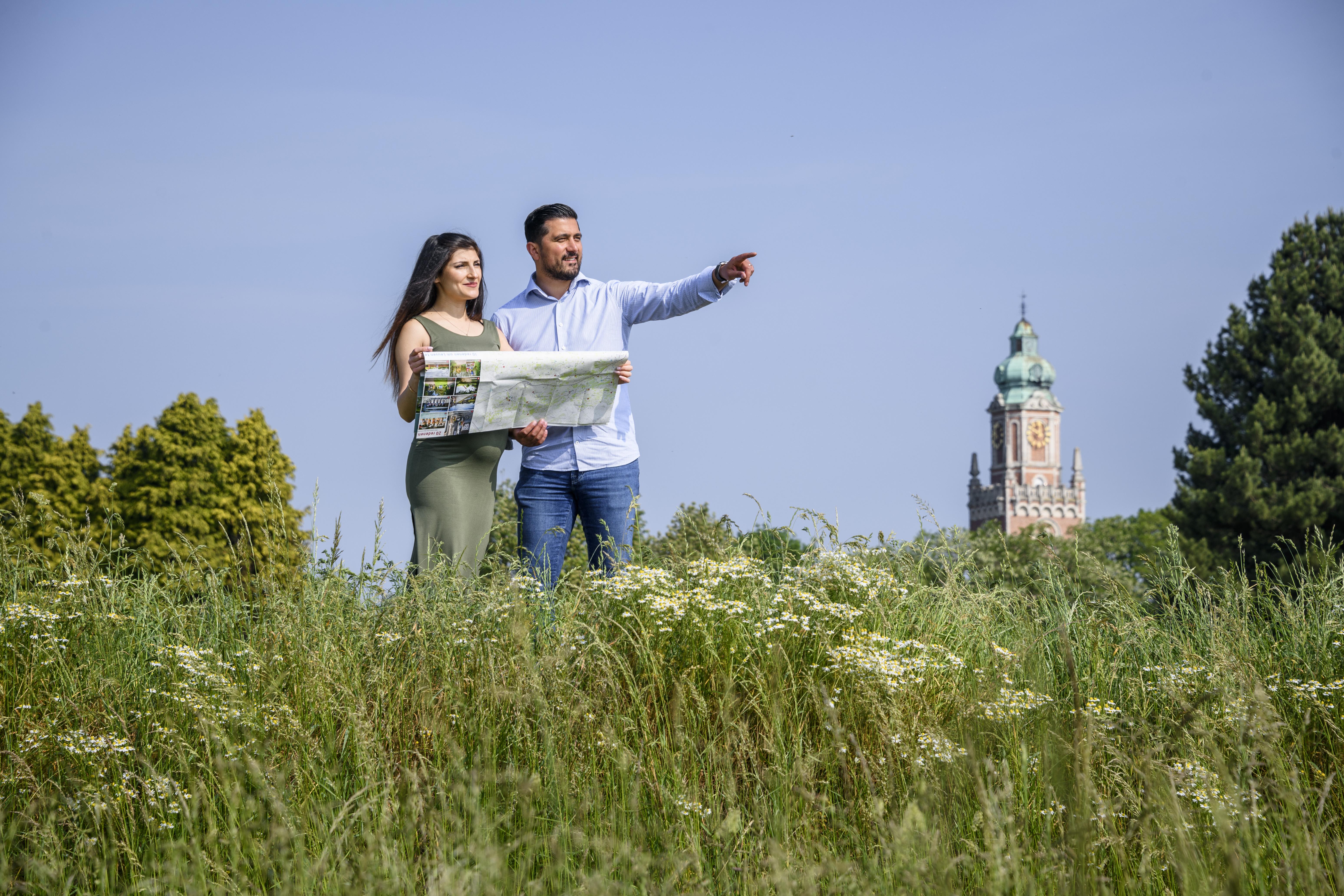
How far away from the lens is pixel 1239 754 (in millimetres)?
2979

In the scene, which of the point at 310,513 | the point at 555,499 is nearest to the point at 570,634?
the point at 310,513

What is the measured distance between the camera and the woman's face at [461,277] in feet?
16.8

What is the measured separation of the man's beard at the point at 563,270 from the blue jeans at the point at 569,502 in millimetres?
950

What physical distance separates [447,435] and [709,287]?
148 cm

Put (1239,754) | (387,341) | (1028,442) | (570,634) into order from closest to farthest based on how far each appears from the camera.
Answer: (1239,754) → (570,634) → (387,341) → (1028,442)

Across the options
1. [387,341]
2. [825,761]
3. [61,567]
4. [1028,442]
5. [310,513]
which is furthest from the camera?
[1028,442]

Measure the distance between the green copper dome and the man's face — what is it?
5921 inches

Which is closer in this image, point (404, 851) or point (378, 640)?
point (404, 851)

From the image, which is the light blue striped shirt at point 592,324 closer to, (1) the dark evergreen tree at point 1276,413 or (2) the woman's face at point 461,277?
(2) the woman's face at point 461,277

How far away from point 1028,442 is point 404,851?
152004 millimetres

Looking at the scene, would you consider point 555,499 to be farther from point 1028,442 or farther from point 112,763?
point 1028,442

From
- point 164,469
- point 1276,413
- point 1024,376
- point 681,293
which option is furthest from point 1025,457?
point 681,293

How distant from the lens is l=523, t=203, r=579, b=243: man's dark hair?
17.9 ft

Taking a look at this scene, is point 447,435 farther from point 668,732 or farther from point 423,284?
point 668,732
